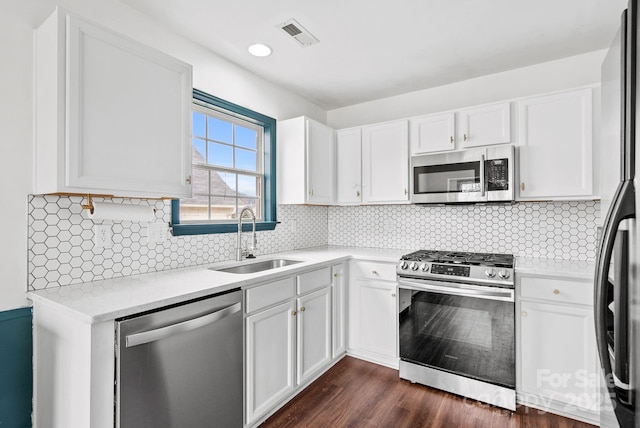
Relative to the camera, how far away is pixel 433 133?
290 cm

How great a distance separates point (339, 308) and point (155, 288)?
1661mm

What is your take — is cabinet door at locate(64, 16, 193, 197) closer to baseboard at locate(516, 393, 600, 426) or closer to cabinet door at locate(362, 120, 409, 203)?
cabinet door at locate(362, 120, 409, 203)

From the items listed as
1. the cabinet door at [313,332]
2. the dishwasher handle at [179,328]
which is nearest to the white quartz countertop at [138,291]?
the dishwasher handle at [179,328]

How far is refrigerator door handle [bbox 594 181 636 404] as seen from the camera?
0.92 m

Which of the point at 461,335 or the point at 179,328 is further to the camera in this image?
the point at 461,335

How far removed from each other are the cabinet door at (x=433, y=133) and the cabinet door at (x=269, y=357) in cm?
182

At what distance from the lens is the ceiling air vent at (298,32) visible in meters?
2.19

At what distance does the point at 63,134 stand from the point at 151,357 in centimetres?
108

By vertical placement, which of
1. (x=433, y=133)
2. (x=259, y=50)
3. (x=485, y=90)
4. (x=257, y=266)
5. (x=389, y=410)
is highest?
(x=259, y=50)

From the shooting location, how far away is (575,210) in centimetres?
259

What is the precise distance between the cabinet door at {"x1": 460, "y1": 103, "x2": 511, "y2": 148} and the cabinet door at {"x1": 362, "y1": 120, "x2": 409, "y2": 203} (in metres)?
0.53

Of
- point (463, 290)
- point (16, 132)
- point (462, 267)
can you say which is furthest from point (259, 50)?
point (463, 290)

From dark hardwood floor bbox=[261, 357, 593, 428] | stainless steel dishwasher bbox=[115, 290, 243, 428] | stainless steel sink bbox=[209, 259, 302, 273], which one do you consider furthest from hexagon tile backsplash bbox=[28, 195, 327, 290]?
dark hardwood floor bbox=[261, 357, 593, 428]

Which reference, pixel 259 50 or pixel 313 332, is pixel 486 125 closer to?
pixel 259 50
